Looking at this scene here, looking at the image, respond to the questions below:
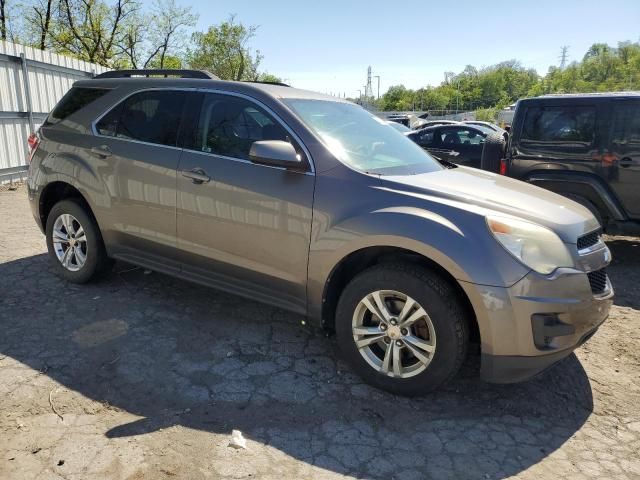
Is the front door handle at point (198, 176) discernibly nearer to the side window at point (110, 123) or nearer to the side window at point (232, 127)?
the side window at point (232, 127)

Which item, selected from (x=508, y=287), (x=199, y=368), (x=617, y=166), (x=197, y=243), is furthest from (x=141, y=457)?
(x=617, y=166)

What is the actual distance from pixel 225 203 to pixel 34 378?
5.40 ft

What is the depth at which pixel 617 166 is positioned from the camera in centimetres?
559

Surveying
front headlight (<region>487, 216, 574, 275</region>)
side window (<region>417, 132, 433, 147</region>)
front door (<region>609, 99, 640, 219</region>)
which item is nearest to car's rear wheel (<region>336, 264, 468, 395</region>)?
front headlight (<region>487, 216, 574, 275</region>)

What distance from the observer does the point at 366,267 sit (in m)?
3.27

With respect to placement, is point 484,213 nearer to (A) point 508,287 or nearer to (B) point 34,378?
(A) point 508,287

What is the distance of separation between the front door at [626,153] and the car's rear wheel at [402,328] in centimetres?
390

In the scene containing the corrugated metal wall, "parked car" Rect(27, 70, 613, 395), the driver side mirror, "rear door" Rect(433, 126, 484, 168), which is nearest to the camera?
"parked car" Rect(27, 70, 613, 395)

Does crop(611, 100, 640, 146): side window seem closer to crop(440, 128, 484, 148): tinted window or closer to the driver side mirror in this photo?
the driver side mirror

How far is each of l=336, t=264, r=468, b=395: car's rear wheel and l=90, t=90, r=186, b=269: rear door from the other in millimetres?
1652

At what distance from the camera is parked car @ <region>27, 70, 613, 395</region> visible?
2729 mm

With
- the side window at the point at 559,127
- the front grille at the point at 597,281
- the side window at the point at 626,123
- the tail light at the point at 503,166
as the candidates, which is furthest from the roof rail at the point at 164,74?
the side window at the point at 626,123

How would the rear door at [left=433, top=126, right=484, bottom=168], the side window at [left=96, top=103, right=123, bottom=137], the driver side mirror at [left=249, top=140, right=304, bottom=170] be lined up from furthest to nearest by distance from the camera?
the rear door at [left=433, top=126, right=484, bottom=168] → the side window at [left=96, top=103, right=123, bottom=137] → the driver side mirror at [left=249, top=140, right=304, bottom=170]

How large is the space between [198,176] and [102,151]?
113 centimetres
